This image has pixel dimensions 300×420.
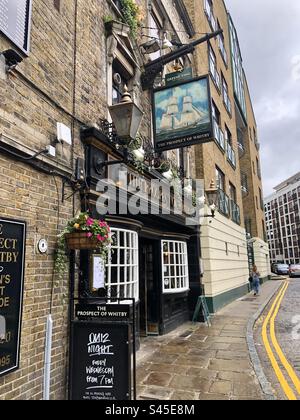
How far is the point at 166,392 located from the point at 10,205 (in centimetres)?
361

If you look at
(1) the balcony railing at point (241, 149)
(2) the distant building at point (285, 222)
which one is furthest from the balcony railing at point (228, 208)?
(2) the distant building at point (285, 222)

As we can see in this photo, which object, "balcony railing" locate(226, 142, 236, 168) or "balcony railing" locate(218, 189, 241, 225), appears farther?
"balcony railing" locate(226, 142, 236, 168)

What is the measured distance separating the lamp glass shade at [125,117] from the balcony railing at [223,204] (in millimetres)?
10071

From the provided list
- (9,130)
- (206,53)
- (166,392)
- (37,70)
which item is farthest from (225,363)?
(206,53)

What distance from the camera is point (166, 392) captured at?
4.78m

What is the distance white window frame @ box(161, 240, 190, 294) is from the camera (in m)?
9.20

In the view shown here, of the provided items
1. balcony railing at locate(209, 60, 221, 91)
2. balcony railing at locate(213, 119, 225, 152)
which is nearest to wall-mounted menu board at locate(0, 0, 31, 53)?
balcony railing at locate(213, 119, 225, 152)

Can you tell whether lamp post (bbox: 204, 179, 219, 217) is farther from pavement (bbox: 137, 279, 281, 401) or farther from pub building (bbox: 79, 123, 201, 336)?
pavement (bbox: 137, 279, 281, 401)

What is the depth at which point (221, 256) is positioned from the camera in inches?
549

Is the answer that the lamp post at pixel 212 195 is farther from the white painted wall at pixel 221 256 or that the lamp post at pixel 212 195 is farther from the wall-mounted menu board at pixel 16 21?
the wall-mounted menu board at pixel 16 21

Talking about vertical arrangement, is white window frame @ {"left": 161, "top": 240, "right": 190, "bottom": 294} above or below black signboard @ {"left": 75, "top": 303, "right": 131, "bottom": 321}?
above

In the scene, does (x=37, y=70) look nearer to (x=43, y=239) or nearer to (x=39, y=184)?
(x=39, y=184)

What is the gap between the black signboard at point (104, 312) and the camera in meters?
4.01

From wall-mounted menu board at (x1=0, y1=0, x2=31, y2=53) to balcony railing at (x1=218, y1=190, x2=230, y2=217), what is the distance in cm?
1183
